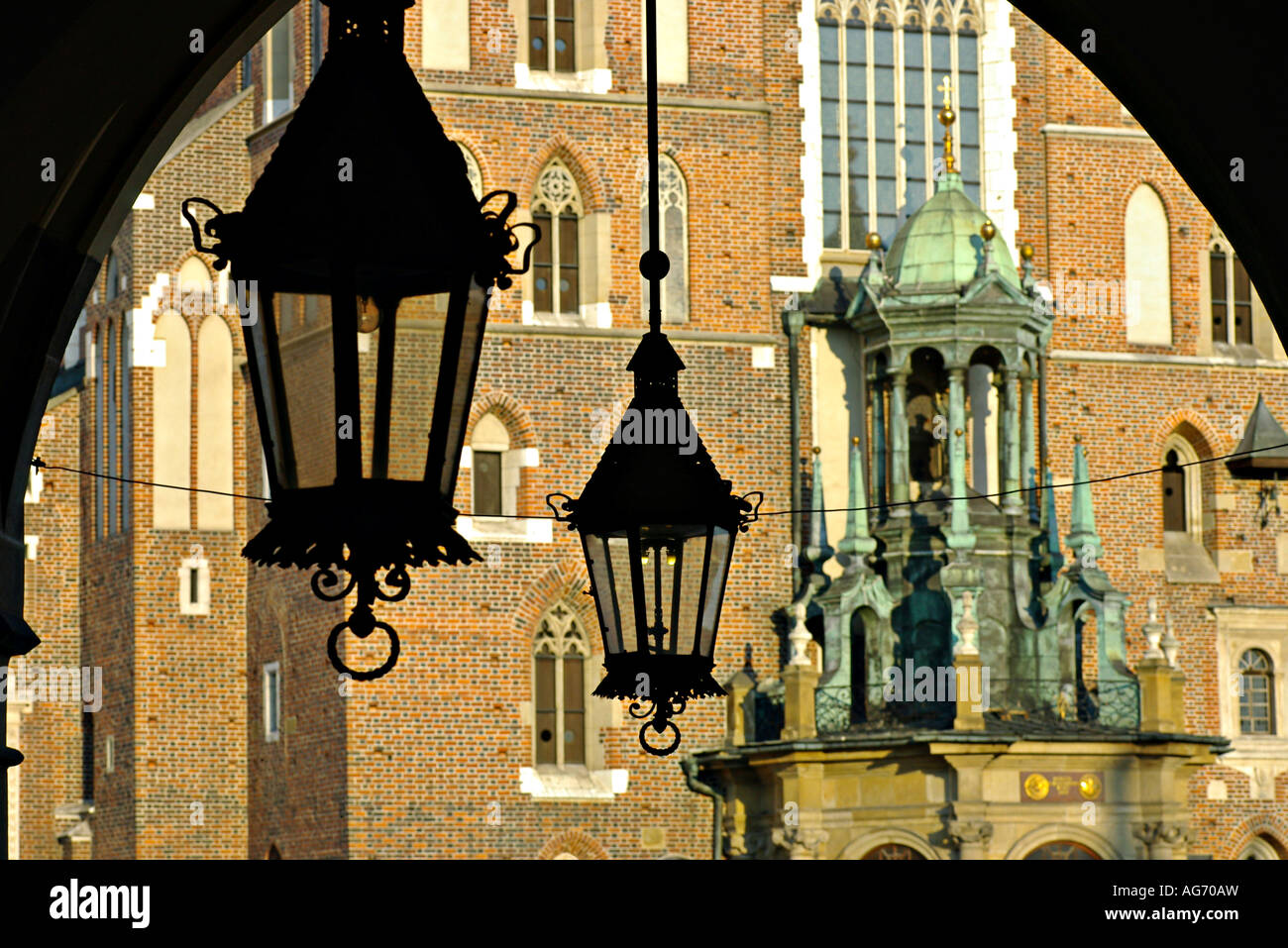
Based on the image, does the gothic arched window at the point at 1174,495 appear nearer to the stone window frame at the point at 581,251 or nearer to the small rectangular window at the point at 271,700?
the stone window frame at the point at 581,251

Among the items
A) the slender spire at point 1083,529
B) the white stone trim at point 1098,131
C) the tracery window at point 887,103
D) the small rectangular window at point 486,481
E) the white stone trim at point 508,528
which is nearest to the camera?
the slender spire at point 1083,529

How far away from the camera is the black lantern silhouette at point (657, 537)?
7.59 meters

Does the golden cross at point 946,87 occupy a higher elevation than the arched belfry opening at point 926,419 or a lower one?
higher

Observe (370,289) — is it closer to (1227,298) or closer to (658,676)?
(658,676)

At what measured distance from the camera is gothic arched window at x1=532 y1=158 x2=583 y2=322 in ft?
97.9

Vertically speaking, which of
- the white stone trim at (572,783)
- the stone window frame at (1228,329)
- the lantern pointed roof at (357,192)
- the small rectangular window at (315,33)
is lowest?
the white stone trim at (572,783)

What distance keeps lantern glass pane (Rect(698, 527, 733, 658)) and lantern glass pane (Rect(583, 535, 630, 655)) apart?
248 millimetres

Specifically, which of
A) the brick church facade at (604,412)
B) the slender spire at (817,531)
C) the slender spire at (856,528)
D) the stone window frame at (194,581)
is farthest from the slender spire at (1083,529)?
the stone window frame at (194,581)

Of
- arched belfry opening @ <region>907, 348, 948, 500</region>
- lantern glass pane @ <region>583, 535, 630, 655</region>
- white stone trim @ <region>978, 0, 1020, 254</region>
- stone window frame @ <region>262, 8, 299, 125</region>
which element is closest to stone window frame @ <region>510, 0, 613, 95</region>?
stone window frame @ <region>262, 8, 299, 125</region>

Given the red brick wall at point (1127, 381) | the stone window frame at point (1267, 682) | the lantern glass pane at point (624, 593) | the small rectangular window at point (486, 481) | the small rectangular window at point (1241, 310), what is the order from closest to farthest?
the lantern glass pane at point (624, 593), the small rectangular window at point (486, 481), the red brick wall at point (1127, 381), the stone window frame at point (1267, 682), the small rectangular window at point (1241, 310)

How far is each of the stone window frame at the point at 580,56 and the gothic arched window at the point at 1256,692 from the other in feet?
31.8

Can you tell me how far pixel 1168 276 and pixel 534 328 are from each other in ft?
24.6

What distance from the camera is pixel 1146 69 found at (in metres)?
4.53

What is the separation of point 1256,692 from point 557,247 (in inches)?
368
